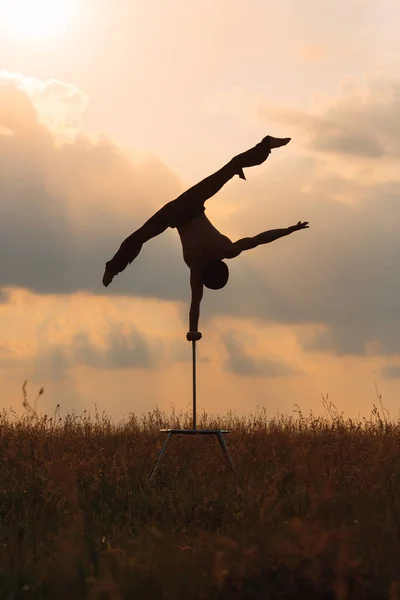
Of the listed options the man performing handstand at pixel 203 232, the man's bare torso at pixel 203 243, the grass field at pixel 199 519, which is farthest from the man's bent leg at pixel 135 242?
the grass field at pixel 199 519

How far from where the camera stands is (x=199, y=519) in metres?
5.36

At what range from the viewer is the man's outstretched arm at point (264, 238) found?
25.0 feet

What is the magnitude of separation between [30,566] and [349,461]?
5538mm

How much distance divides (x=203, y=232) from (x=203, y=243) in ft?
0.36

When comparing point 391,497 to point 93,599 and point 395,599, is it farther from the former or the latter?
point 93,599

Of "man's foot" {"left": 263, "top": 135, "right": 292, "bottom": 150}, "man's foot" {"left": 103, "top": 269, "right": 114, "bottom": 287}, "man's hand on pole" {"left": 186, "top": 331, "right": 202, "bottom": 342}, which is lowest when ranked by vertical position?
"man's hand on pole" {"left": 186, "top": 331, "right": 202, "bottom": 342}

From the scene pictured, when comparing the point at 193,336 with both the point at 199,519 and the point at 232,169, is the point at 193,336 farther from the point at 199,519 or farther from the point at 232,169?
the point at 199,519

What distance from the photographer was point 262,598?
3699 millimetres

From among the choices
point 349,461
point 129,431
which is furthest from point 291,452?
point 129,431

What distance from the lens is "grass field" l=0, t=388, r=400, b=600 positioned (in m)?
3.78

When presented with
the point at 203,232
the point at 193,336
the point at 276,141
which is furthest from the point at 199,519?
the point at 276,141

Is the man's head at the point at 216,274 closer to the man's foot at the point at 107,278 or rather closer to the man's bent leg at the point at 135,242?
the man's bent leg at the point at 135,242

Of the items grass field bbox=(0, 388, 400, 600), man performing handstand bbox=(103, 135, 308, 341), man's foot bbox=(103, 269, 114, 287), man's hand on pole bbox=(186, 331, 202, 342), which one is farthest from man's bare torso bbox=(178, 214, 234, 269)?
grass field bbox=(0, 388, 400, 600)

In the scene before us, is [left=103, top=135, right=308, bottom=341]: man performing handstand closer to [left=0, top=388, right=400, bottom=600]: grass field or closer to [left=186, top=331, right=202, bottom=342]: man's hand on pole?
[left=186, top=331, right=202, bottom=342]: man's hand on pole
